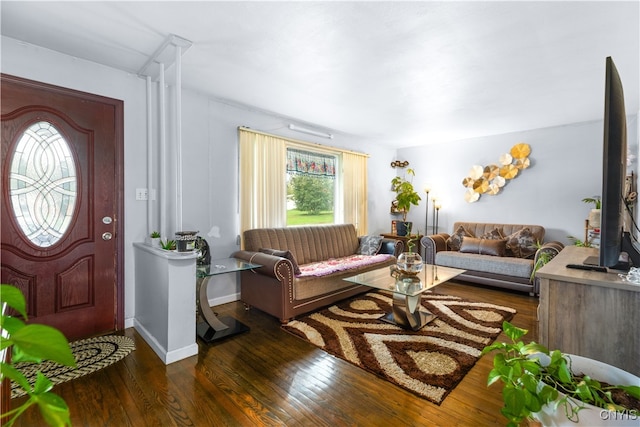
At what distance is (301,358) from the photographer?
2.29 m

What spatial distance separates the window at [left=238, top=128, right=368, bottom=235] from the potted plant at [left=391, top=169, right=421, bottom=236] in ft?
2.34

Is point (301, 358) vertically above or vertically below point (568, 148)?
below

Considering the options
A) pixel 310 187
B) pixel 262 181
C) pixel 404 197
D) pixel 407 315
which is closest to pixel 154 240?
pixel 262 181

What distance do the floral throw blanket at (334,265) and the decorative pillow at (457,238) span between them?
1.34 m

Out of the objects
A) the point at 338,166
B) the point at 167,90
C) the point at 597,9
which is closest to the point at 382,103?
the point at 338,166

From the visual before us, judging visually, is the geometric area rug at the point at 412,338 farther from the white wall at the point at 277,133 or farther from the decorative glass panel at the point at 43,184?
the decorative glass panel at the point at 43,184

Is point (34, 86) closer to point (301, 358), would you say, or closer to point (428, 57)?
point (301, 358)

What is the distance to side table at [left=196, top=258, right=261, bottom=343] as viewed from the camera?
2.59 m

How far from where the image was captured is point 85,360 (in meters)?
2.21

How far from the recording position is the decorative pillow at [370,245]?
446cm

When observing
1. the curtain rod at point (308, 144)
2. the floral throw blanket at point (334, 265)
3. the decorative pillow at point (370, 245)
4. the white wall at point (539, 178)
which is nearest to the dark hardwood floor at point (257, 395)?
the floral throw blanket at point (334, 265)

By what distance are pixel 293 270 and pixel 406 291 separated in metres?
1.10

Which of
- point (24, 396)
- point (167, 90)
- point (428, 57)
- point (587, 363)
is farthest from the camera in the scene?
point (167, 90)

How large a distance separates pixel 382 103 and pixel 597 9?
1965 mm
